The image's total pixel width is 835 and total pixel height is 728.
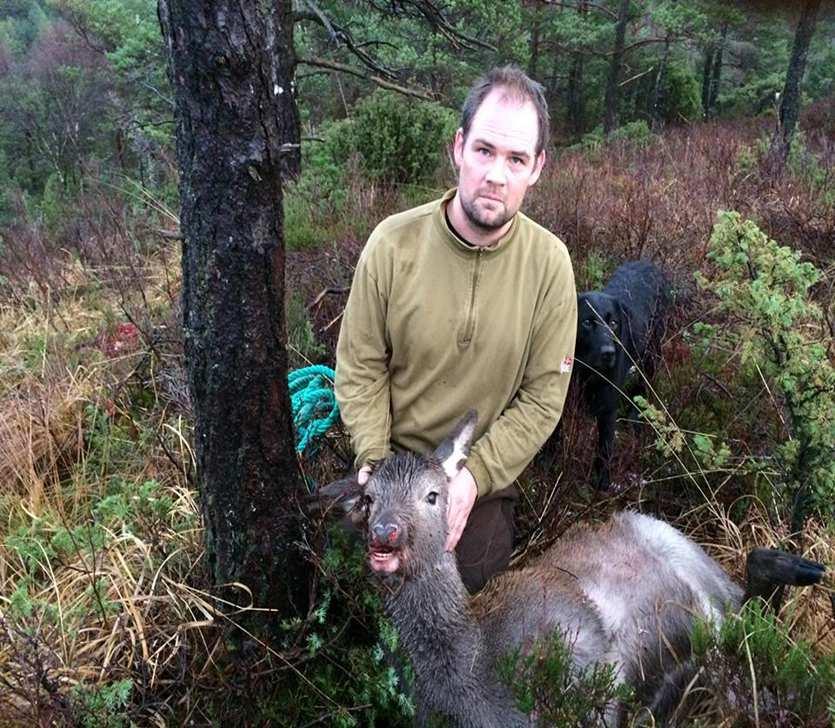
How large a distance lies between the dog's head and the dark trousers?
4.77ft

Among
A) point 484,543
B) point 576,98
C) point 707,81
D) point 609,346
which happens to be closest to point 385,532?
point 484,543

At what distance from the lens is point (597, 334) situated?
15.2ft

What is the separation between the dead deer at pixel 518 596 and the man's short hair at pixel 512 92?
4.28ft

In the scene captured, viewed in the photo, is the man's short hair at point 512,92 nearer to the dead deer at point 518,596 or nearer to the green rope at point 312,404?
the dead deer at point 518,596

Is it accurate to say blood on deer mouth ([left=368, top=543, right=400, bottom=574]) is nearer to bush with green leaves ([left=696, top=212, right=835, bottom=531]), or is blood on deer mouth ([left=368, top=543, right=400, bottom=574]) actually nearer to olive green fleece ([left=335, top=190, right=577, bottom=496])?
olive green fleece ([left=335, top=190, right=577, bottom=496])

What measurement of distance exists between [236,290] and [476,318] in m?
1.14

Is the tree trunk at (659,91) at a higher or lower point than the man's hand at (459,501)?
lower

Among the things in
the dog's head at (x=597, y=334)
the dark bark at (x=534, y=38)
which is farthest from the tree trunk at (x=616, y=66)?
the dog's head at (x=597, y=334)

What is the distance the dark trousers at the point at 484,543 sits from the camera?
3389mm

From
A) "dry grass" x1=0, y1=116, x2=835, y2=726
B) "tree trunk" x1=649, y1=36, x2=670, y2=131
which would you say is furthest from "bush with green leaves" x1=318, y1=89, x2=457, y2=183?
"tree trunk" x1=649, y1=36, x2=670, y2=131

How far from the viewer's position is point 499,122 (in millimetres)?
3004

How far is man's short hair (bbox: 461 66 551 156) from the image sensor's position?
3.05 meters

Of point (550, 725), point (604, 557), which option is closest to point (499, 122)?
point (604, 557)

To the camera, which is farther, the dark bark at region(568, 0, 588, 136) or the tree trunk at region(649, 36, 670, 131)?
the dark bark at region(568, 0, 588, 136)
